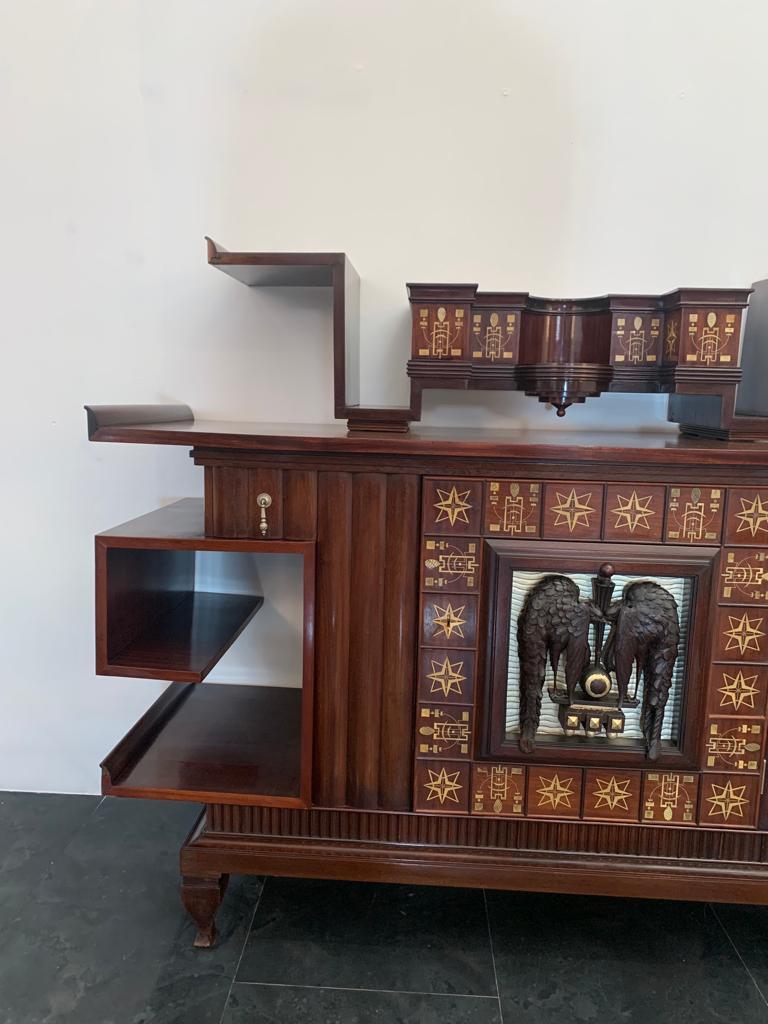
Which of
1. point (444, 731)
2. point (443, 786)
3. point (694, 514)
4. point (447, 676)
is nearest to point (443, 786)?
point (443, 786)

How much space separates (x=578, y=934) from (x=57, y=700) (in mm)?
1323

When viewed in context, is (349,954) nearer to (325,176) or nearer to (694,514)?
(694,514)

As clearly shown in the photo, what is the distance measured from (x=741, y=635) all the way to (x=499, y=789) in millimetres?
491

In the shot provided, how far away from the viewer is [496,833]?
1.23 meters

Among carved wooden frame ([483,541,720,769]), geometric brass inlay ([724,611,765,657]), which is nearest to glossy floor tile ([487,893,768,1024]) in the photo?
carved wooden frame ([483,541,720,769])

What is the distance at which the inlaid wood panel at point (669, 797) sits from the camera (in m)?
1.18

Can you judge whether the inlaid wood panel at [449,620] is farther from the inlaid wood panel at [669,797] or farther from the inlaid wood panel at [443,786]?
the inlaid wood panel at [669,797]

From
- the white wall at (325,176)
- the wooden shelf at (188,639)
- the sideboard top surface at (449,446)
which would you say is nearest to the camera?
the sideboard top surface at (449,446)

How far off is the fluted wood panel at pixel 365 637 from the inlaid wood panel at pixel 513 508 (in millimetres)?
124

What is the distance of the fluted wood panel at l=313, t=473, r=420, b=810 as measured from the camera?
116 cm

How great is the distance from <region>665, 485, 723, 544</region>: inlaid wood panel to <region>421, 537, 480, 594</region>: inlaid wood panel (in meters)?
0.32

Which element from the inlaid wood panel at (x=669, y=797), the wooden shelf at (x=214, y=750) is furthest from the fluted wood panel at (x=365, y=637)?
the inlaid wood panel at (x=669, y=797)

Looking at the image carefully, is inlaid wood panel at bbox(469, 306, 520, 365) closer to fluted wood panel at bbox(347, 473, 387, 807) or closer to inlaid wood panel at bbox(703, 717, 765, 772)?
fluted wood panel at bbox(347, 473, 387, 807)

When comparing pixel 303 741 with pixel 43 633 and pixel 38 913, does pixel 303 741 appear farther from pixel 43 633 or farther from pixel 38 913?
pixel 43 633
